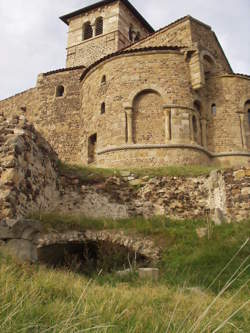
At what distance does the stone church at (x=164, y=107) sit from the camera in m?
16.4

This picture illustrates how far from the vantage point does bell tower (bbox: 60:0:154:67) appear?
27.7 metres

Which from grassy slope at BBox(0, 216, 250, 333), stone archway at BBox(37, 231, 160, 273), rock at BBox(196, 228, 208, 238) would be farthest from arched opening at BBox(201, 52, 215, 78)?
stone archway at BBox(37, 231, 160, 273)

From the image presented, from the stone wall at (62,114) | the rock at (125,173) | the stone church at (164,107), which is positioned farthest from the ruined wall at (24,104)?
the rock at (125,173)

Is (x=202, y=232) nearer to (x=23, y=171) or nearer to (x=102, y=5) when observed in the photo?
(x=23, y=171)

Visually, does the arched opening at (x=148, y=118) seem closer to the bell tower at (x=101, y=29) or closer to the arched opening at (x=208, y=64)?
the arched opening at (x=208, y=64)

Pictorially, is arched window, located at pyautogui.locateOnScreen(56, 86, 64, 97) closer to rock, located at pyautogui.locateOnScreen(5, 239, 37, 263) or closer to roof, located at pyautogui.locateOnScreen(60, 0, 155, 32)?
roof, located at pyautogui.locateOnScreen(60, 0, 155, 32)

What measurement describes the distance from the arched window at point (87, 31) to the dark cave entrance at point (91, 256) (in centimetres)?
2384

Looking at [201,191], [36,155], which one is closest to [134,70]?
[201,191]

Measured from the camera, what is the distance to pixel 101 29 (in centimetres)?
2894

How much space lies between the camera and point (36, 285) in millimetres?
3973

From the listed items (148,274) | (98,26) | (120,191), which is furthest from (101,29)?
(148,274)

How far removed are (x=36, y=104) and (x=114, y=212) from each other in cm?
1425

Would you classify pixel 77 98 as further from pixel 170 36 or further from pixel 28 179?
pixel 28 179

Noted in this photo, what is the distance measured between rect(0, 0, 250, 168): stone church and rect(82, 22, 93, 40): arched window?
412 inches
